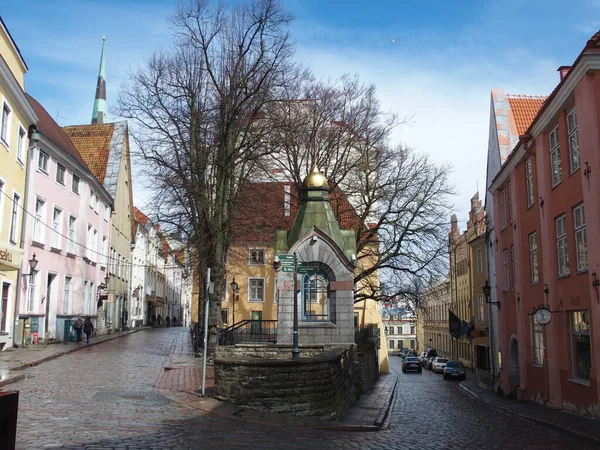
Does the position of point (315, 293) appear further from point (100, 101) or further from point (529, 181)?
point (100, 101)

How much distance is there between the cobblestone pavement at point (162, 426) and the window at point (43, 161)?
10.7m

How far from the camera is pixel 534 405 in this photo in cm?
1948

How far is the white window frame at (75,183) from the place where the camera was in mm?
29261

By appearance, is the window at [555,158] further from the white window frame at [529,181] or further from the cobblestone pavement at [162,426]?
the cobblestone pavement at [162,426]

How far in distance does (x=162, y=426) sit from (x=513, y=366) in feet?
60.3

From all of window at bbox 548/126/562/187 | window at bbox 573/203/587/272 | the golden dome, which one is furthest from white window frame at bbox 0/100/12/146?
window at bbox 573/203/587/272

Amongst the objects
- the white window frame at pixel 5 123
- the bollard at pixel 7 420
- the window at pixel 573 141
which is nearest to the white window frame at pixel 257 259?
the white window frame at pixel 5 123

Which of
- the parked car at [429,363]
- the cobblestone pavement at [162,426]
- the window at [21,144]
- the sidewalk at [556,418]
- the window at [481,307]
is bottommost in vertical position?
the parked car at [429,363]

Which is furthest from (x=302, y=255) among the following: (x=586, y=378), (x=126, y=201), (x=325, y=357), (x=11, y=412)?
(x=126, y=201)

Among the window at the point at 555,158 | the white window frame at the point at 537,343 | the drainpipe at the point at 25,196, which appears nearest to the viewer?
the window at the point at 555,158

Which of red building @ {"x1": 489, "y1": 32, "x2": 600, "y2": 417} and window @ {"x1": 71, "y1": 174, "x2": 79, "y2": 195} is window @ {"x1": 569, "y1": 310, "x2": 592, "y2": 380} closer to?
red building @ {"x1": 489, "y1": 32, "x2": 600, "y2": 417}

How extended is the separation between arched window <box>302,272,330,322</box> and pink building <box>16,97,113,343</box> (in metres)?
11.2

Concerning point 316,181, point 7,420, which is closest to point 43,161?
point 316,181

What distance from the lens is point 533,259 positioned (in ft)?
68.2
